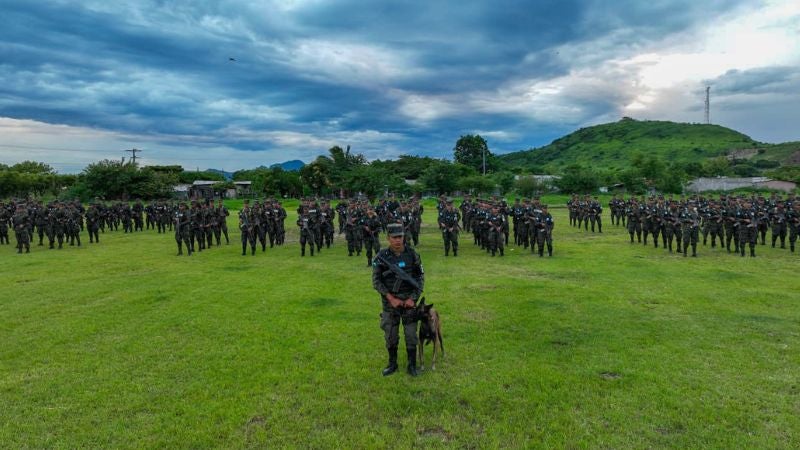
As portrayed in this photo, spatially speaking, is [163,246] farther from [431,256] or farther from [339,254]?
[431,256]

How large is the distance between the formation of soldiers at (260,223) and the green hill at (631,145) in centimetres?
9806

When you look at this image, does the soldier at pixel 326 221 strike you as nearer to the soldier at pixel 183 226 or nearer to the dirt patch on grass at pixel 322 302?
the soldier at pixel 183 226

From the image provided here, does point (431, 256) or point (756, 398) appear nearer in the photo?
point (756, 398)

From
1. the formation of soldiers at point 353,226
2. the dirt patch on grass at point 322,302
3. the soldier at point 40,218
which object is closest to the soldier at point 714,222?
the formation of soldiers at point 353,226

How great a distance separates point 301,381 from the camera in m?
7.09

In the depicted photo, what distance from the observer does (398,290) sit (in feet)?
24.0

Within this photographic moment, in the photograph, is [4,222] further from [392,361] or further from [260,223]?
[392,361]

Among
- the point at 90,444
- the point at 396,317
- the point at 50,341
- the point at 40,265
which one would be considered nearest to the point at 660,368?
the point at 396,317

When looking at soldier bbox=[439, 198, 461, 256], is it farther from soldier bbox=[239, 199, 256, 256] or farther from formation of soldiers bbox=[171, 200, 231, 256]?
formation of soldiers bbox=[171, 200, 231, 256]

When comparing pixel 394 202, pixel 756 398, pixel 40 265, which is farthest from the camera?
pixel 394 202

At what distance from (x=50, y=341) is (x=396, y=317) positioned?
6.86 metres

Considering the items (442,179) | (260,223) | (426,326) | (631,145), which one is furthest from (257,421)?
(631,145)

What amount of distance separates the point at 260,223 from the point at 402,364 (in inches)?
599

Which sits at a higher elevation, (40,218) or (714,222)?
(40,218)
